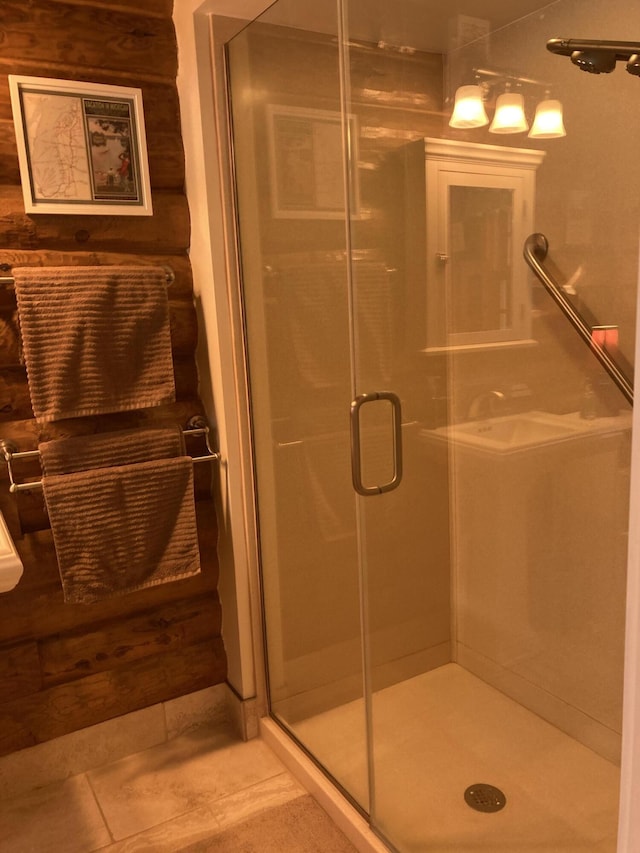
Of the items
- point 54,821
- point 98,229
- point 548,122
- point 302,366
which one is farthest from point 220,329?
point 54,821

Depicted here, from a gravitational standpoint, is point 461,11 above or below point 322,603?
above

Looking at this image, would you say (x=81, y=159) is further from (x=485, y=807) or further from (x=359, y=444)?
(x=485, y=807)

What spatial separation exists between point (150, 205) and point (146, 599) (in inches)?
46.5

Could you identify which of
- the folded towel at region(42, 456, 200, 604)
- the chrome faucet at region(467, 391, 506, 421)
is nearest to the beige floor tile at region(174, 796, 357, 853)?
the folded towel at region(42, 456, 200, 604)

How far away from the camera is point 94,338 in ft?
5.92

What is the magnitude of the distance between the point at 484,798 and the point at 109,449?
132 cm

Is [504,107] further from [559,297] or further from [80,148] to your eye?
[80,148]

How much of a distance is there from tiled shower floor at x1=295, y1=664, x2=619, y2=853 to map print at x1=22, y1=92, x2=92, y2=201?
1.61 m

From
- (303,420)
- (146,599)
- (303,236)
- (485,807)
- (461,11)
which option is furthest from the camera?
(146,599)

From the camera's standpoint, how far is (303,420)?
1.91 meters

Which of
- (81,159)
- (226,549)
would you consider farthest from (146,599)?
(81,159)

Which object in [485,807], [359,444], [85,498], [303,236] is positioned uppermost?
[303,236]

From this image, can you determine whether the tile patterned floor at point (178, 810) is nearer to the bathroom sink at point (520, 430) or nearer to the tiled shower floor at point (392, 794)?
the tiled shower floor at point (392, 794)

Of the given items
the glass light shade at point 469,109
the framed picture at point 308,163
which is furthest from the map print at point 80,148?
the glass light shade at point 469,109
